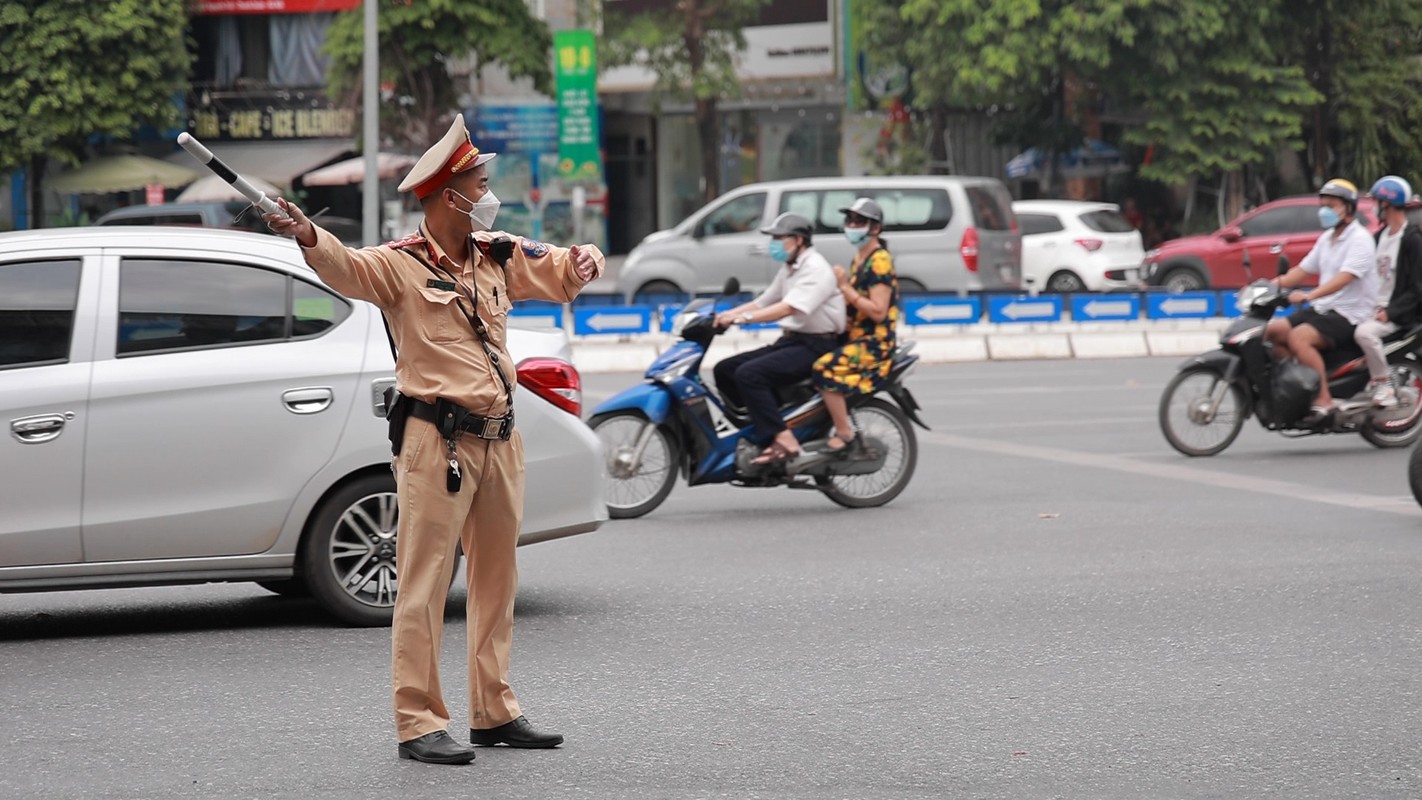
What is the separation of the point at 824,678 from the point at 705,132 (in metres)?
31.6

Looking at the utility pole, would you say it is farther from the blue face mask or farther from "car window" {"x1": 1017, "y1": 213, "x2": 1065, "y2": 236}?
the blue face mask

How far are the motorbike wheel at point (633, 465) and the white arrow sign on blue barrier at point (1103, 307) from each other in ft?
39.8

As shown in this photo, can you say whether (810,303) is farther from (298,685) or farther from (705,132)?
(705,132)

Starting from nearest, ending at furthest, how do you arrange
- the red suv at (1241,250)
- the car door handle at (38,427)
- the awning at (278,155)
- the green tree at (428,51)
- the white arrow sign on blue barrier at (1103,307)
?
1. the car door handle at (38,427)
2. the white arrow sign on blue barrier at (1103,307)
3. the red suv at (1241,250)
4. the green tree at (428,51)
5. the awning at (278,155)

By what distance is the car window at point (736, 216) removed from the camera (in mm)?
22109

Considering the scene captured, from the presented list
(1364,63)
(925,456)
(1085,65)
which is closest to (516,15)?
(1085,65)

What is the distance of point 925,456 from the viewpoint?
12.5 meters

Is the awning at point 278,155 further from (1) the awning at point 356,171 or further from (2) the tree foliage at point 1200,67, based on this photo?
(2) the tree foliage at point 1200,67

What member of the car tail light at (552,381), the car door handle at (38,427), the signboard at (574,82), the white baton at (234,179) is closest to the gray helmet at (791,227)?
the car tail light at (552,381)

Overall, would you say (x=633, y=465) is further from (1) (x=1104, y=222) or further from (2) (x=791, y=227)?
(1) (x=1104, y=222)

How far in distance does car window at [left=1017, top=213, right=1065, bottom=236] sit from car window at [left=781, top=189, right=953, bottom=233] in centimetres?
609

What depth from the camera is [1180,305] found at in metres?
21.5

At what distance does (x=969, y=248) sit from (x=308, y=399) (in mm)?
15627

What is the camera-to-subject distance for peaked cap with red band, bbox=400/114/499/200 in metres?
4.80
